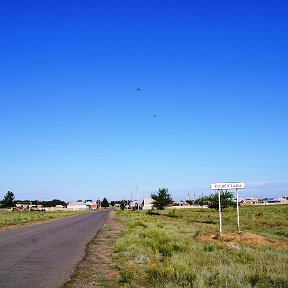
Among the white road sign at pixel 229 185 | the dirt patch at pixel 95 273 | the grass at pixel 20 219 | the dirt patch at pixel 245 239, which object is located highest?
Answer: the white road sign at pixel 229 185

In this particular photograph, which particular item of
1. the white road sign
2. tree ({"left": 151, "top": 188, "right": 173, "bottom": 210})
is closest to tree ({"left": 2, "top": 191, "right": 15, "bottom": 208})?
tree ({"left": 151, "top": 188, "right": 173, "bottom": 210})

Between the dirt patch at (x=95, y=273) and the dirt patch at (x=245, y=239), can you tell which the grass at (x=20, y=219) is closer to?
the dirt patch at (x=245, y=239)

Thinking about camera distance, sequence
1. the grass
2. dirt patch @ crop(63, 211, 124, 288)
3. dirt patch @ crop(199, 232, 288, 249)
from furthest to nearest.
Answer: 1. the grass
2. dirt patch @ crop(199, 232, 288, 249)
3. dirt patch @ crop(63, 211, 124, 288)

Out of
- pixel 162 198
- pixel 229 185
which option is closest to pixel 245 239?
pixel 229 185

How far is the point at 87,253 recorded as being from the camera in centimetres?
1372

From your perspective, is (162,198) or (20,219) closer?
(20,219)

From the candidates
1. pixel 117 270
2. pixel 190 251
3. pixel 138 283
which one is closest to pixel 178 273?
pixel 138 283

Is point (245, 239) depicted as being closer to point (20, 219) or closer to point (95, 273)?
point (95, 273)

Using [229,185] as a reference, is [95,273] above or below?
below

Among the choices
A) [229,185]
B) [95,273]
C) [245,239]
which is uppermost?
[229,185]

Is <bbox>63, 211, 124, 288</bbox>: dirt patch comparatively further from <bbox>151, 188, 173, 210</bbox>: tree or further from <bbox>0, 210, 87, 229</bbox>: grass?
<bbox>151, 188, 173, 210</bbox>: tree

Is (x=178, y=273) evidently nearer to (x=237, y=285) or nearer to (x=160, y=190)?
(x=237, y=285)

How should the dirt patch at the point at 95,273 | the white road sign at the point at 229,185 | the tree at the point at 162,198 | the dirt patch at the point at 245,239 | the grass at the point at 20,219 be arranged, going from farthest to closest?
1. the tree at the point at 162,198
2. the grass at the point at 20,219
3. the white road sign at the point at 229,185
4. the dirt patch at the point at 245,239
5. the dirt patch at the point at 95,273

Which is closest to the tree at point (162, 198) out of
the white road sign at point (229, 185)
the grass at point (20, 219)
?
the grass at point (20, 219)
